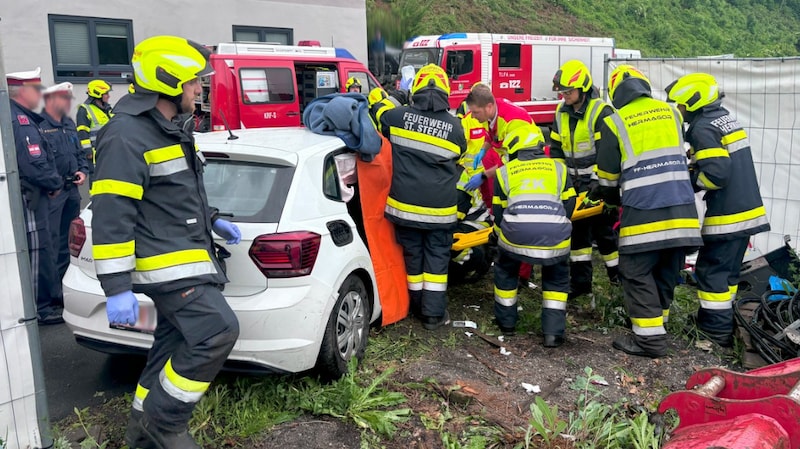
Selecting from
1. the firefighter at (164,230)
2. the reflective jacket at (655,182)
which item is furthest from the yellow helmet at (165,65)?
the reflective jacket at (655,182)

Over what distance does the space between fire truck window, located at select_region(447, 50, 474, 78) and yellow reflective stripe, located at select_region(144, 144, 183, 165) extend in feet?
44.8

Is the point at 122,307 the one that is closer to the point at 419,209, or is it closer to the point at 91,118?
the point at 419,209

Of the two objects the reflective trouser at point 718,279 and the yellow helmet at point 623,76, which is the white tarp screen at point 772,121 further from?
the yellow helmet at point 623,76

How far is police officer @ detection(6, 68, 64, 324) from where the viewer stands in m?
5.36

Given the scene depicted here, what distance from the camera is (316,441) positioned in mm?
3471

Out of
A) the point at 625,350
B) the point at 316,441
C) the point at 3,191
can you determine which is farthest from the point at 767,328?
the point at 3,191

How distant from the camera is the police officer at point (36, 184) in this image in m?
5.36

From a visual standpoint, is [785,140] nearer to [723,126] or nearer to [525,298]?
[723,126]

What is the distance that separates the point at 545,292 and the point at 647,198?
100 cm

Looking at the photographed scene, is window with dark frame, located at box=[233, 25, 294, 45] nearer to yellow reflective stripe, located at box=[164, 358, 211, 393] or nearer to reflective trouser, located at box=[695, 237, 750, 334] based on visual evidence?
reflective trouser, located at box=[695, 237, 750, 334]

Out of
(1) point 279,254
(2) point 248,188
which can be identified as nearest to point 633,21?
(2) point 248,188

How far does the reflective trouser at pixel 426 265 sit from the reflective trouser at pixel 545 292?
1.41 ft

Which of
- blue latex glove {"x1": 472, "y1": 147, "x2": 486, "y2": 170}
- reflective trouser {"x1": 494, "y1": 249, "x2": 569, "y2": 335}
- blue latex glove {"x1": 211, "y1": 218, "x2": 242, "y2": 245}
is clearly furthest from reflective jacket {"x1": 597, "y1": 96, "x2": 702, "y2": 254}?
blue latex glove {"x1": 211, "y1": 218, "x2": 242, "y2": 245}

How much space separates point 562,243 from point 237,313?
94.7 inches
